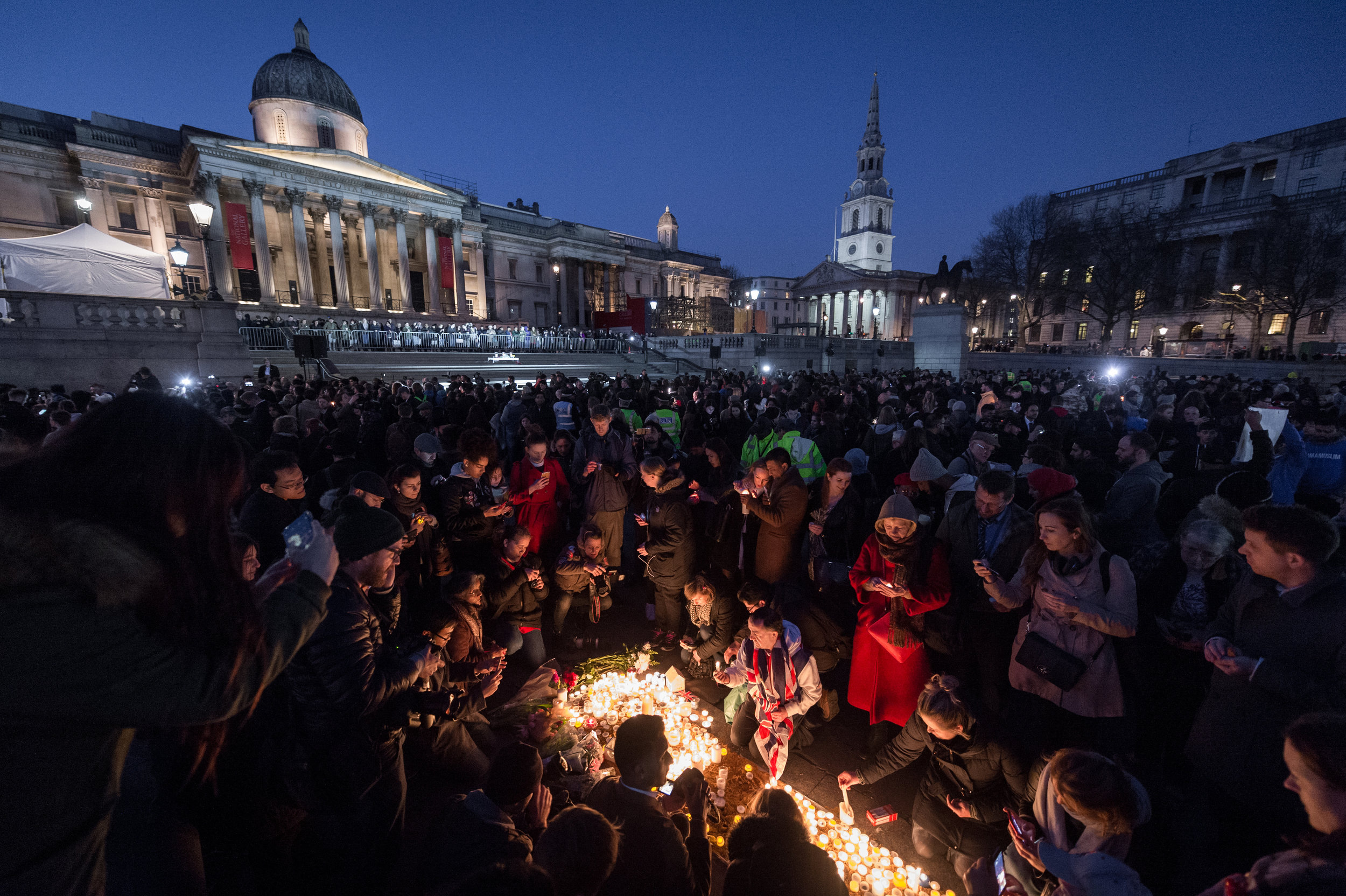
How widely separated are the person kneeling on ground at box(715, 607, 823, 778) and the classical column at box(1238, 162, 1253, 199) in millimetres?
66592

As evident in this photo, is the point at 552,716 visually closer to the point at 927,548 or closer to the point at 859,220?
the point at 927,548

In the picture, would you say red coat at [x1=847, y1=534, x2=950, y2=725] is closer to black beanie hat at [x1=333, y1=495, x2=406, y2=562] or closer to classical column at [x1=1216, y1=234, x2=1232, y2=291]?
black beanie hat at [x1=333, y1=495, x2=406, y2=562]

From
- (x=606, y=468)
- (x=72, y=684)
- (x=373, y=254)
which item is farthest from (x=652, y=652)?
(x=373, y=254)

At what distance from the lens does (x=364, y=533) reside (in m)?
2.67

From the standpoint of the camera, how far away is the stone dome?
3600 cm

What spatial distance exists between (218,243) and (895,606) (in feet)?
135

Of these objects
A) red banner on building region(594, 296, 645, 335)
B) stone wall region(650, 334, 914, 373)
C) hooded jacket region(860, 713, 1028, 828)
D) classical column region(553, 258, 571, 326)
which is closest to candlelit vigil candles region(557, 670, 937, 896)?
hooded jacket region(860, 713, 1028, 828)

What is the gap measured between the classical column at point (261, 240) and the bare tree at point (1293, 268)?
2372 inches

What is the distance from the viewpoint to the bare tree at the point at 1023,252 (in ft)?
133

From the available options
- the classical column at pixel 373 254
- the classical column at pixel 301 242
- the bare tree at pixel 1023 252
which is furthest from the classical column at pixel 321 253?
the bare tree at pixel 1023 252

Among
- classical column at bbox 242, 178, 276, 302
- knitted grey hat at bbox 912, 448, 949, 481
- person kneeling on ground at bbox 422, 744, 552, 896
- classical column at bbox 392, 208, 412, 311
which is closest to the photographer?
person kneeling on ground at bbox 422, 744, 552, 896

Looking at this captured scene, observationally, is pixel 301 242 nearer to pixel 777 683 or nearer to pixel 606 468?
pixel 606 468

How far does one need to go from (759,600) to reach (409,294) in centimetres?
4053

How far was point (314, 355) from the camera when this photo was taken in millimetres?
14891
